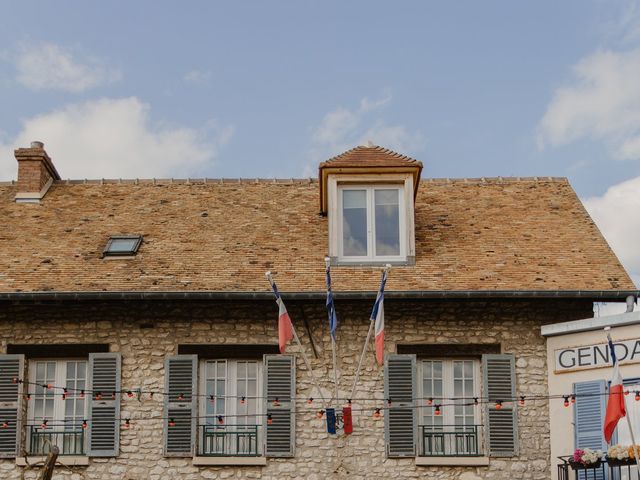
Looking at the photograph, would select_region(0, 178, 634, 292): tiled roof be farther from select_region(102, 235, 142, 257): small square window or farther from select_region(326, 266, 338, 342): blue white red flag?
select_region(326, 266, 338, 342): blue white red flag

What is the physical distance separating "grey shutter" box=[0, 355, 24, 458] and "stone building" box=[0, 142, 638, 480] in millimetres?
18

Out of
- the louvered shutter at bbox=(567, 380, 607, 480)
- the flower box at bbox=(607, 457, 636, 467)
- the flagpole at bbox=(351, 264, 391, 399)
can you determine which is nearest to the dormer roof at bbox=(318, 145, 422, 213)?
the flagpole at bbox=(351, 264, 391, 399)

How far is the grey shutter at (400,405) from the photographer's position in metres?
15.3

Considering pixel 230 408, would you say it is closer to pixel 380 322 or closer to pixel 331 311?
pixel 331 311

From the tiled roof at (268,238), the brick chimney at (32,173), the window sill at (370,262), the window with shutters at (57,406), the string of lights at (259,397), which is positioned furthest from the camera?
the brick chimney at (32,173)

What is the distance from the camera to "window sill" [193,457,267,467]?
1521 cm

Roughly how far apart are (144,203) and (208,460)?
5.03 m

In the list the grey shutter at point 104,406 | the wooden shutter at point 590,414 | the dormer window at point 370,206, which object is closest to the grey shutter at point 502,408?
the wooden shutter at point 590,414

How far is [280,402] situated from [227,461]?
1022 mm

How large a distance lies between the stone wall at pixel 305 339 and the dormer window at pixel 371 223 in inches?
45.3

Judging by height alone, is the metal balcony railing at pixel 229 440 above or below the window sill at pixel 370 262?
below

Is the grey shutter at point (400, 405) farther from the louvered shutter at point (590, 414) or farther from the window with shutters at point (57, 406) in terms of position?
the window with shutters at point (57, 406)

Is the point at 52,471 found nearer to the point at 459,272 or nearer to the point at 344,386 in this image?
the point at 344,386

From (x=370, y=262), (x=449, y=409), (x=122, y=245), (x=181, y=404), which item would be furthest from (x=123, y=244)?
(x=449, y=409)
